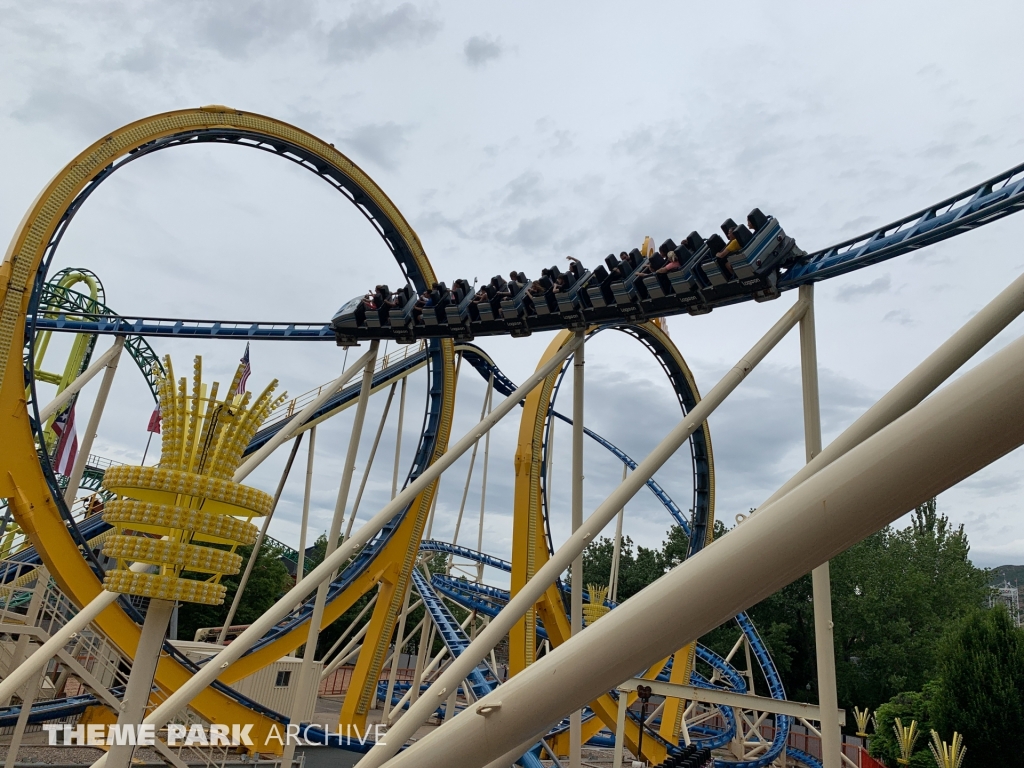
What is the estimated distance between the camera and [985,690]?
559 inches

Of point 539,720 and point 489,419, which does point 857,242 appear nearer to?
point 489,419

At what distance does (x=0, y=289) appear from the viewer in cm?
720

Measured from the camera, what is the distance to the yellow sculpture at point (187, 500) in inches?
224

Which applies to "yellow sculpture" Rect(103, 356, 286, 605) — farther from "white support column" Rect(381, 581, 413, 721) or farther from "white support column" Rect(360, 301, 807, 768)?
"white support column" Rect(381, 581, 413, 721)

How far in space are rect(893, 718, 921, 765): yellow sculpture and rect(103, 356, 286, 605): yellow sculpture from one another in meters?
14.9

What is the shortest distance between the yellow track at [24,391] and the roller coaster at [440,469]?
0.02 meters

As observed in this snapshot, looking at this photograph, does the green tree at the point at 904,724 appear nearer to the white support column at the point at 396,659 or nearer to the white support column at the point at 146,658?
the white support column at the point at 396,659

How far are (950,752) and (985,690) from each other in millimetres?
1474

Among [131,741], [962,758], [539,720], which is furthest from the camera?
[962,758]

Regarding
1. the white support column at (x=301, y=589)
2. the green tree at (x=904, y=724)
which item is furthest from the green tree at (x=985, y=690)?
the white support column at (x=301, y=589)

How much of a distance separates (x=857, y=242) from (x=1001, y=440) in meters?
6.64

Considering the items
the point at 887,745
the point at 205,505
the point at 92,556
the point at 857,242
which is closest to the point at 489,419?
the point at 205,505

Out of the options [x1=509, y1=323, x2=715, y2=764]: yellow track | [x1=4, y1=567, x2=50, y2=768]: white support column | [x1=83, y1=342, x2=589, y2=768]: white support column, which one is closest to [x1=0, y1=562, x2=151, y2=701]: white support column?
[x1=83, y1=342, x2=589, y2=768]: white support column

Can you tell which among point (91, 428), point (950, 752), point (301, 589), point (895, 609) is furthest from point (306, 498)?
point (895, 609)
